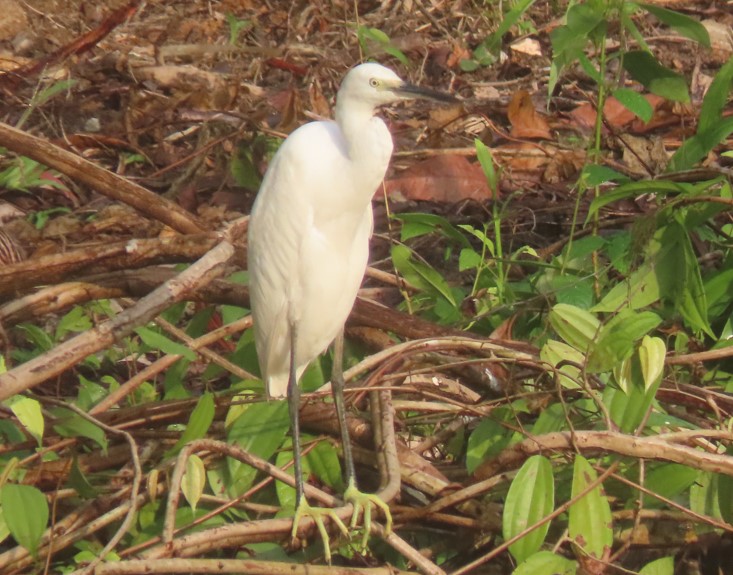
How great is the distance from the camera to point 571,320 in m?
2.48

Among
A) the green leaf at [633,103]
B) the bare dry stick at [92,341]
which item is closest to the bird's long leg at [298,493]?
the bare dry stick at [92,341]

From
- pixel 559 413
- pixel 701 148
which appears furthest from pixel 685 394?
pixel 701 148

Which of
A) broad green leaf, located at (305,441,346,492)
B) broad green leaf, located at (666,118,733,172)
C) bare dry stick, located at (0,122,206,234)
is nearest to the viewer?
broad green leaf, located at (305,441,346,492)

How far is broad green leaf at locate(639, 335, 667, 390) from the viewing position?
2203 mm

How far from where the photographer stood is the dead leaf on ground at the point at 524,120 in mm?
4555

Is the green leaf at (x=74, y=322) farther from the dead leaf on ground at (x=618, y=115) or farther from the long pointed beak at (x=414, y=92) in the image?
the dead leaf on ground at (x=618, y=115)

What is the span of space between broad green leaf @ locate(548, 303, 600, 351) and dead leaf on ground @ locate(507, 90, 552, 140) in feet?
7.13

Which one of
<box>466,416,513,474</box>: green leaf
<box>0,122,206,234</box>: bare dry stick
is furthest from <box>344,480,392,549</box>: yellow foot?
Result: <box>0,122,206,234</box>: bare dry stick

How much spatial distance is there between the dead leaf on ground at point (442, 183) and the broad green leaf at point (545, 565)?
2163mm

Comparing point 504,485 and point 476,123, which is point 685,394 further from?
point 476,123

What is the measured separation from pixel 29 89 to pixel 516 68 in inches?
88.0

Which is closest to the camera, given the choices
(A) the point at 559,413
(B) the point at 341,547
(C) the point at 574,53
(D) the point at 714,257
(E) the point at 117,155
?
(B) the point at 341,547

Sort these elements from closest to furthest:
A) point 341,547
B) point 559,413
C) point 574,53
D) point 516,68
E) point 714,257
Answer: point 341,547 → point 559,413 → point 574,53 → point 714,257 → point 516,68

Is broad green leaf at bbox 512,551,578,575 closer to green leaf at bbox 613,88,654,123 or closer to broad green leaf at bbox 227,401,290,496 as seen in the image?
broad green leaf at bbox 227,401,290,496
